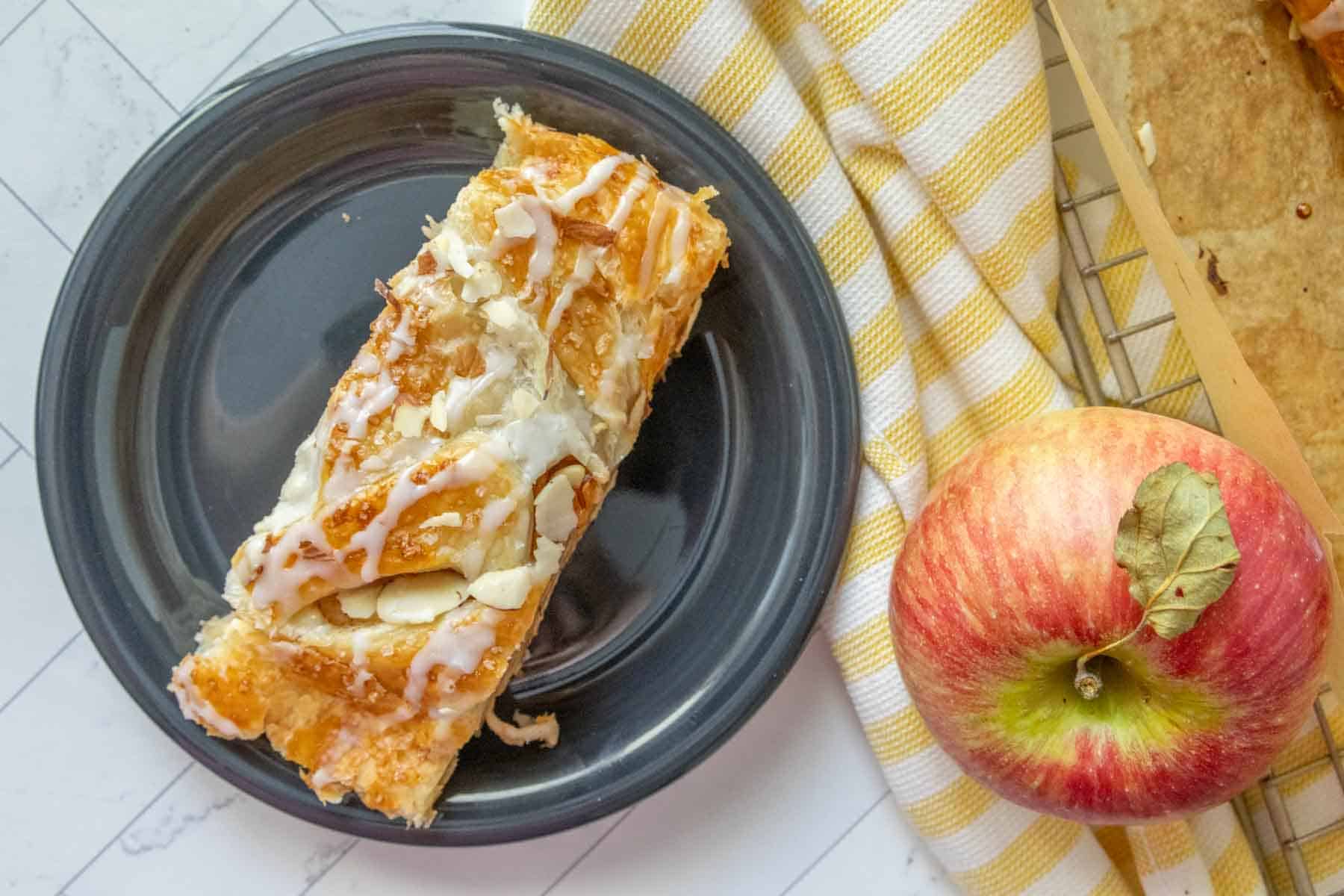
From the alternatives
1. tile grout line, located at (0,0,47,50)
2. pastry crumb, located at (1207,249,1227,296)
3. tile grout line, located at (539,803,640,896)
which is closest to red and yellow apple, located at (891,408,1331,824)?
pastry crumb, located at (1207,249,1227,296)

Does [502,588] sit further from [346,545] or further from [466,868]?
[466,868]

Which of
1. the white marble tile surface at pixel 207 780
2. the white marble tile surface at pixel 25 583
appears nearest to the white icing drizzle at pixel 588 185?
the white marble tile surface at pixel 207 780

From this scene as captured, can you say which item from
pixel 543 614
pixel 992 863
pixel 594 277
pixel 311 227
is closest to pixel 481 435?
pixel 594 277

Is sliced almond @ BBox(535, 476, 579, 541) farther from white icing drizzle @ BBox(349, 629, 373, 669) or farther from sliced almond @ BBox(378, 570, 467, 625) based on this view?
white icing drizzle @ BBox(349, 629, 373, 669)

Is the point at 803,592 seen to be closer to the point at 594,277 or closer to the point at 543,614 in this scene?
A: the point at 543,614

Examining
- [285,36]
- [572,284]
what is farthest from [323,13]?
[572,284]

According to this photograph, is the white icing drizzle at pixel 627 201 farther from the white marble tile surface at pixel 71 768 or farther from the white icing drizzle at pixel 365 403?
the white marble tile surface at pixel 71 768
